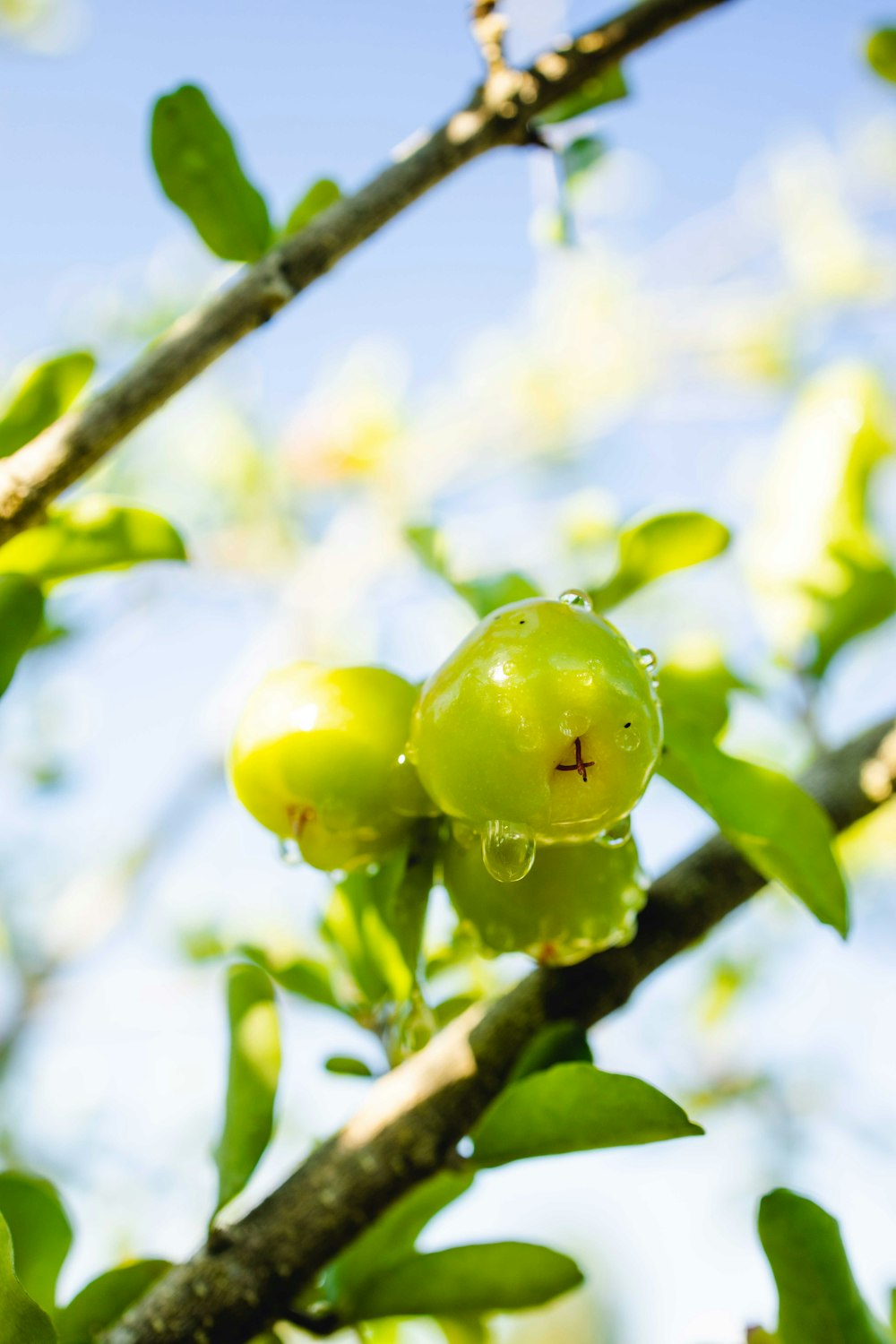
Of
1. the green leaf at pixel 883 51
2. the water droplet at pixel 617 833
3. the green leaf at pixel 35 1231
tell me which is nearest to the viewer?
the water droplet at pixel 617 833

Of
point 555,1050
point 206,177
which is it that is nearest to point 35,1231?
point 555,1050

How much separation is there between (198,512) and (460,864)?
4.20m

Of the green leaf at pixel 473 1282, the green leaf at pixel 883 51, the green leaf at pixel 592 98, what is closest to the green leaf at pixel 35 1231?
the green leaf at pixel 473 1282

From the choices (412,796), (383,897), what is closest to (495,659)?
(412,796)

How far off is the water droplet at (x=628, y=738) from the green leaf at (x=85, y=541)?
51 centimetres

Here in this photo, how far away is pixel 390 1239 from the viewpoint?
38.2 inches

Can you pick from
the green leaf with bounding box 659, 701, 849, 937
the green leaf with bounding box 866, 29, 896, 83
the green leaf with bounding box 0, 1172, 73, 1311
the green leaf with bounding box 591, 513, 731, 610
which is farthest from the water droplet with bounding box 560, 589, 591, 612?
the green leaf with bounding box 866, 29, 896, 83

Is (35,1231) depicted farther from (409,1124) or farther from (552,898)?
(552,898)

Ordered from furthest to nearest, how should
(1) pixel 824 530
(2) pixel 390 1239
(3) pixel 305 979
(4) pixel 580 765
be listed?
(1) pixel 824 530 → (3) pixel 305 979 → (2) pixel 390 1239 → (4) pixel 580 765

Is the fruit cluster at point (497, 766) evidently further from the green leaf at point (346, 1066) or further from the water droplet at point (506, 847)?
the green leaf at point (346, 1066)

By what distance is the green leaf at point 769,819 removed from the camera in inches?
32.0

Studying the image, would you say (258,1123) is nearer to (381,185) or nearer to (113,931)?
(381,185)

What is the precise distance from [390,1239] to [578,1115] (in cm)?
28

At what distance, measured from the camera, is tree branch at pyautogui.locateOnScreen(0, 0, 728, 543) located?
0.82m
